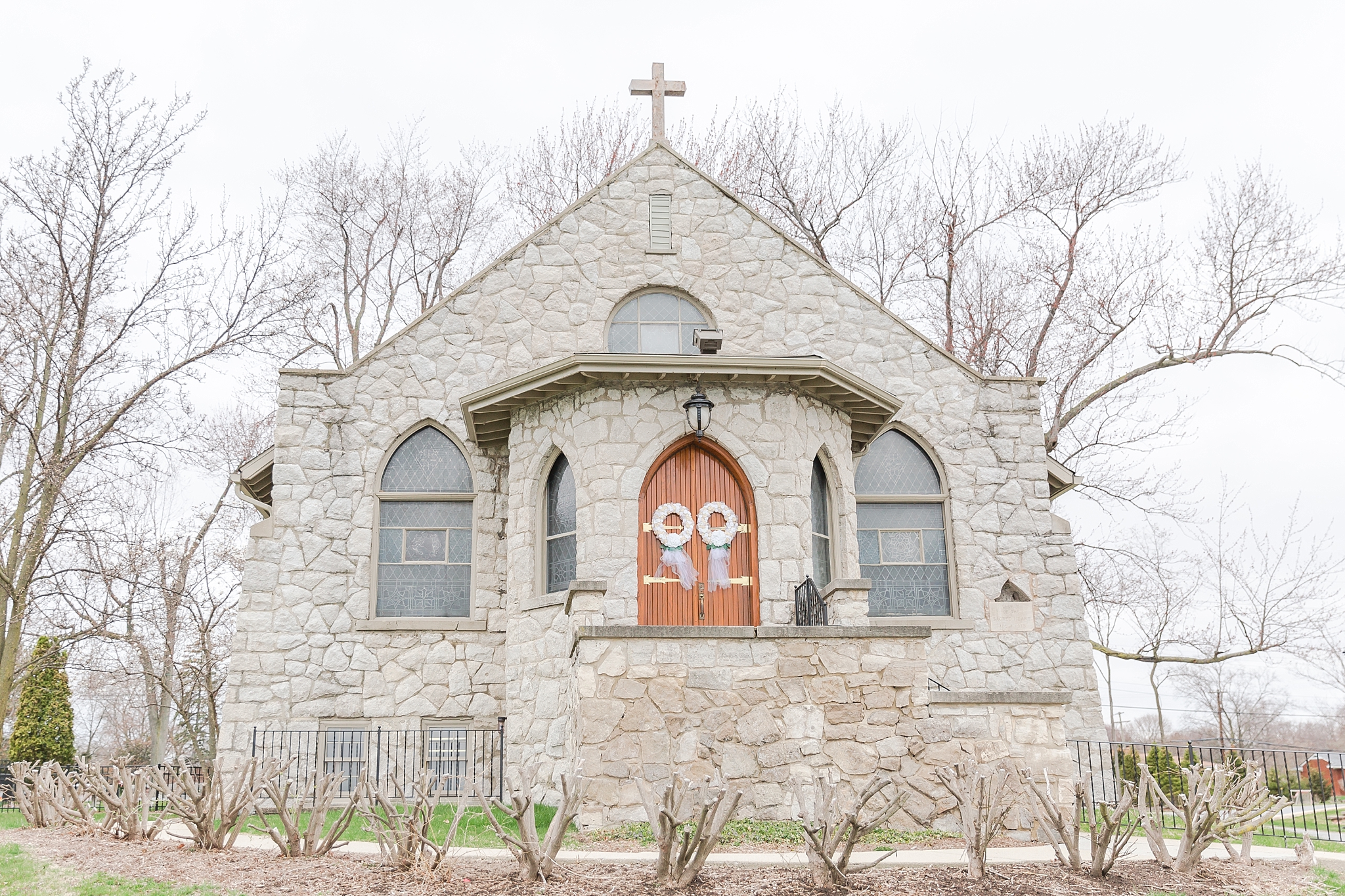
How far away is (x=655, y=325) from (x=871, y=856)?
755cm

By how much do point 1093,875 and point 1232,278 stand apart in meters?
14.5

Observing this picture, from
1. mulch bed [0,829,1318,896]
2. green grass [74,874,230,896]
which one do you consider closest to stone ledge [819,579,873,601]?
mulch bed [0,829,1318,896]

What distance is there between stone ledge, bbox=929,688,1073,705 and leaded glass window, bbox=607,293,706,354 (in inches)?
229

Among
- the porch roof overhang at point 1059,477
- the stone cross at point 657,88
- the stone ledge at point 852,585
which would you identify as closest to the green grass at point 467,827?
the stone ledge at point 852,585

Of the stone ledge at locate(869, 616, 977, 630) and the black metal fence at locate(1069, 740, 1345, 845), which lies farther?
the stone ledge at locate(869, 616, 977, 630)

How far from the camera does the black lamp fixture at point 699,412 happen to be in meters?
10.6

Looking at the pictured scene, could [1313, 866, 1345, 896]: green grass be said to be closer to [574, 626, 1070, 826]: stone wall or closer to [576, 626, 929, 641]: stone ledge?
[574, 626, 1070, 826]: stone wall

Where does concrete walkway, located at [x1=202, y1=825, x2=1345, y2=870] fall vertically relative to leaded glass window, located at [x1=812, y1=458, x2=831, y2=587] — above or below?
below

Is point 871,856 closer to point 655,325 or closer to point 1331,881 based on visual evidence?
point 1331,881

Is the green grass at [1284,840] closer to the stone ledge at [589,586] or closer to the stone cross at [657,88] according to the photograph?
the stone ledge at [589,586]

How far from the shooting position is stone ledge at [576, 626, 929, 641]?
8.59 meters

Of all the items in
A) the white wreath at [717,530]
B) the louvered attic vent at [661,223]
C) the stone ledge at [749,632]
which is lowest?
the stone ledge at [749,632]

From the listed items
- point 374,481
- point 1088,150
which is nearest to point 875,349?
point 374,481

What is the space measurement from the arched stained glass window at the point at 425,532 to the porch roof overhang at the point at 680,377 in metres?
1.05
